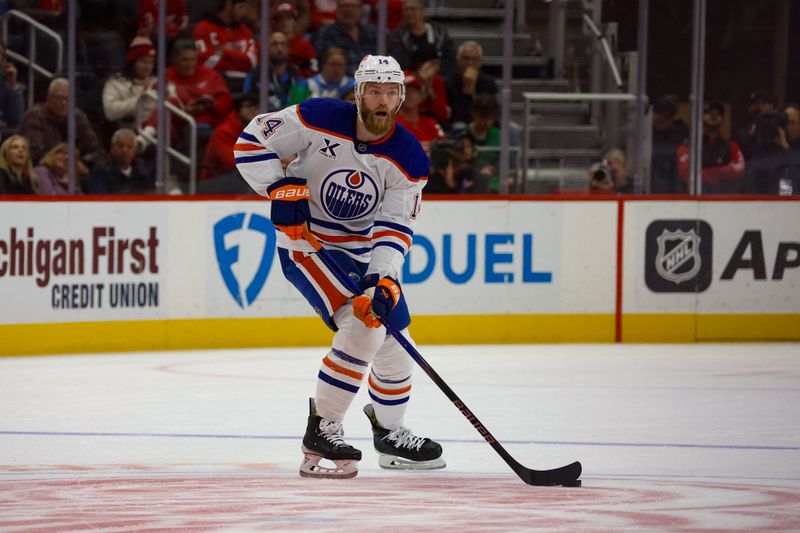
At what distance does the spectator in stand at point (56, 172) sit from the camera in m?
8.55

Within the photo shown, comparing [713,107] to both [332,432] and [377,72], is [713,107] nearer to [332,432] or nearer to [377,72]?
[377,72]

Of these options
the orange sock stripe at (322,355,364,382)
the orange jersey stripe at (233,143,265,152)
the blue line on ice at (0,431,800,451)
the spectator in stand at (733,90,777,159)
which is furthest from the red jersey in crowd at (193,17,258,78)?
the orange sock stripe at (322,355,364,382)

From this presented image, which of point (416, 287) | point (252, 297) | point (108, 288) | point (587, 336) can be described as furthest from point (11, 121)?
point (587, 336)

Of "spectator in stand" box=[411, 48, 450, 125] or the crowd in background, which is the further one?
"spectator in stand" box=[411, 48, 450, 125]

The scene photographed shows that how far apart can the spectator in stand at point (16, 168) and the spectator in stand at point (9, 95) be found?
0.19m

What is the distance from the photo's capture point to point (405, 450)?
499 centimetres

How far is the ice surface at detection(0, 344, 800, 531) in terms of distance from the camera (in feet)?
13.2

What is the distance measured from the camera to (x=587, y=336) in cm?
932

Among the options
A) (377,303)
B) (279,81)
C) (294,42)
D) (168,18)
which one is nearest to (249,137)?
(377,303)

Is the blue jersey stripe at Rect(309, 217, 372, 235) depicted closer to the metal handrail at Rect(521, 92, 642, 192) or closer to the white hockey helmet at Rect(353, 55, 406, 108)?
the white hockey helmet at Rect(353, 55, 406, 108)

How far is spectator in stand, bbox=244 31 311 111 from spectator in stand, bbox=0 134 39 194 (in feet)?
4.87

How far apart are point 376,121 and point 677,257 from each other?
4.97 metres

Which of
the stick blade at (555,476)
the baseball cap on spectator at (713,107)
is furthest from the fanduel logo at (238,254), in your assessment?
the stick blade at (555,476)

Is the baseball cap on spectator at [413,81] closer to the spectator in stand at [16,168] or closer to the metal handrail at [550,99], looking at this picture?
the metal handrail at [550,99]
